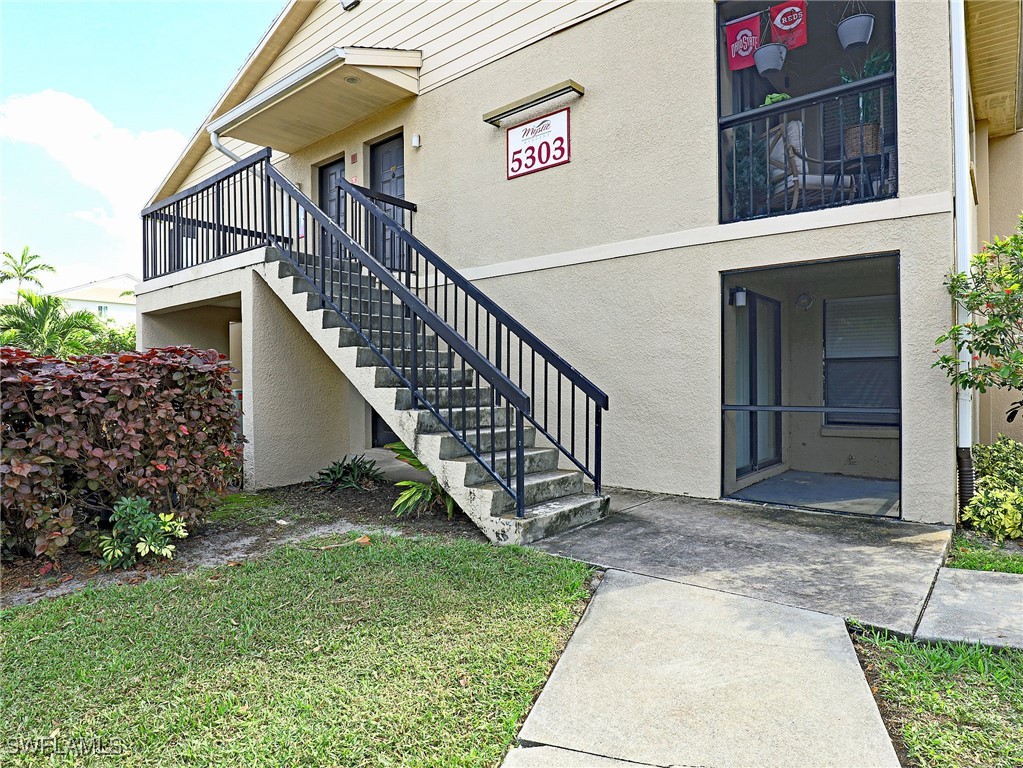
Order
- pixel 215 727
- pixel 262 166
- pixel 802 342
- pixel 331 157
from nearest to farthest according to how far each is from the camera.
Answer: pixel 215 727
pixel 262 166
pixel 802 342
pixel 331 157

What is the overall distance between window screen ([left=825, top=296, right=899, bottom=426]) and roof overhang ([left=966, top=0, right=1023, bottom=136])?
224 cm

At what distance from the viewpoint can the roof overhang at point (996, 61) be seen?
4973 mm

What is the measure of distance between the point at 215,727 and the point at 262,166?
17.5 ft

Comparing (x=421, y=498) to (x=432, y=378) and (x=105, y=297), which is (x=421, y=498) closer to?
(x=432, y=378)

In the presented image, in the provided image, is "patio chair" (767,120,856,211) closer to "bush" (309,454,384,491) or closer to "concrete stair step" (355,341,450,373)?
"concrete stair step" (355,341,450,373)

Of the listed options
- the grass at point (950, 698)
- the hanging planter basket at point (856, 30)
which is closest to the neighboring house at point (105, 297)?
the hanging planter basket at point (856, 30)

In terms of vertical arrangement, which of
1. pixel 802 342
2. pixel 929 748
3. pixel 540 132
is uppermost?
pixel 540 132

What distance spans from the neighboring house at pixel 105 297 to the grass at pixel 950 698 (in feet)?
116

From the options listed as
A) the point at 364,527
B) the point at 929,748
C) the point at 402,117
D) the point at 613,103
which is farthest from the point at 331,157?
the point at 929,748

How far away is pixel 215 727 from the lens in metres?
1.90

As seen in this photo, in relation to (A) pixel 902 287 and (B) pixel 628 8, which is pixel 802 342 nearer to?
(A) pixel 902 287

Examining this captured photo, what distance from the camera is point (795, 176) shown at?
4.98m

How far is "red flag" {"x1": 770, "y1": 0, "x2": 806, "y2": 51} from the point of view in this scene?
5.57 meters

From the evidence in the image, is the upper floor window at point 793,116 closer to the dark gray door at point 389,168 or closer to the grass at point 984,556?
the grass at point 984,556
